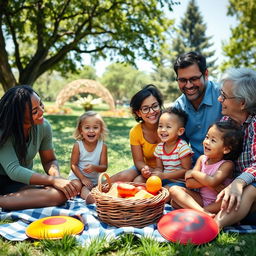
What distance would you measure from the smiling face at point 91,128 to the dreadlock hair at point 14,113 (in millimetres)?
906

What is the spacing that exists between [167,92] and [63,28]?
96.4 feet

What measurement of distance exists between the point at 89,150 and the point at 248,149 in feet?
6.93

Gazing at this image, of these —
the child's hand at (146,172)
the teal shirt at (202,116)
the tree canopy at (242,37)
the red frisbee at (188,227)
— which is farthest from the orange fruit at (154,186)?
the tree canopy at (242,37)

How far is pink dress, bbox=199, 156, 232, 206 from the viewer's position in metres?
3.02

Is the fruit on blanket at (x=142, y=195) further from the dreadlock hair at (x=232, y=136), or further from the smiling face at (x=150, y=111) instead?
the smiling face at (x=150, y=111)

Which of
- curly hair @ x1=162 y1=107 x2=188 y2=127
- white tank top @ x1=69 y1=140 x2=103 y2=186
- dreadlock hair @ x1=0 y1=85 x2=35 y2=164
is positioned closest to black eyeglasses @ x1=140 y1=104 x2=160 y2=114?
curly hair @ x1=162 y1=107 x2=188 y2=127

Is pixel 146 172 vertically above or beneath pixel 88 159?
beneath

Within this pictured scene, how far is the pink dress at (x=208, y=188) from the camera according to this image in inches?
119

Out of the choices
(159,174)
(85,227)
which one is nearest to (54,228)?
(85,227)

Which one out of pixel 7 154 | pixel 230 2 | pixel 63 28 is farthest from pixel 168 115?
pixel 230 2

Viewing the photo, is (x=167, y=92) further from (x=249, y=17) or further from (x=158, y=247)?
(x=158, y=247)

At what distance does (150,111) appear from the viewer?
3.68 metres

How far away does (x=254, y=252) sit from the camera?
7.34 feet

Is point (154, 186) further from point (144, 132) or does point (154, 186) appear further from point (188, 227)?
point (144, 132)
